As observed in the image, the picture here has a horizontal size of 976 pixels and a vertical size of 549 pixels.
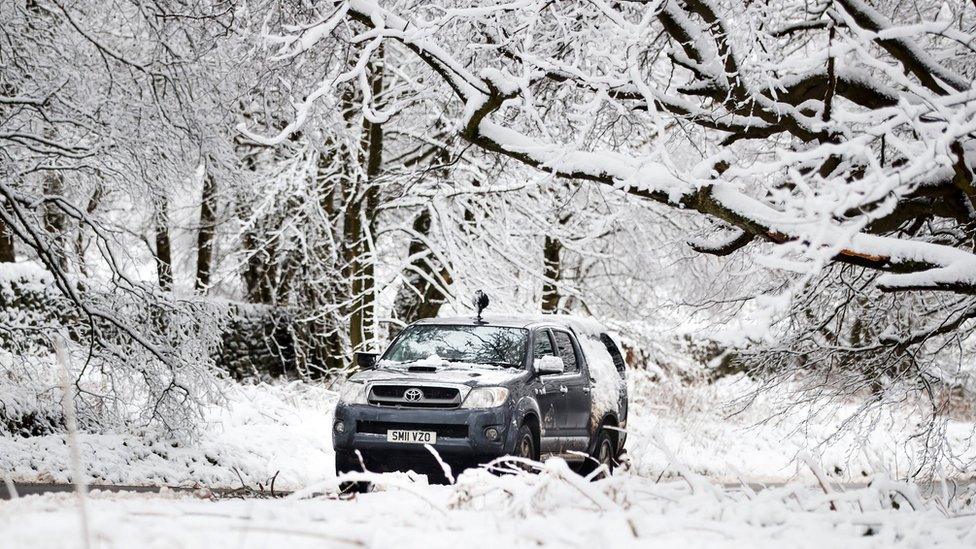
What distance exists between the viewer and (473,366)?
9.80 meters

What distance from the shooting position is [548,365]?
388 inches

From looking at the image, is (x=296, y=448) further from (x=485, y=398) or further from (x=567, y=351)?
(x=485, y=398)

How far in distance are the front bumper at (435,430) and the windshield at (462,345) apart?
88cm

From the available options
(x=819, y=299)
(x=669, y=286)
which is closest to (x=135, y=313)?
(x=819, y=299)

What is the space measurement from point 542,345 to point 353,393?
7.08ft

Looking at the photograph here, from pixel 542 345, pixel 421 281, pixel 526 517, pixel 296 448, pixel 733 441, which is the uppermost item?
pixel 421 281

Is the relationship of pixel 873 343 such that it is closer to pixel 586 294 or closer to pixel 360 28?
pixel 360 28

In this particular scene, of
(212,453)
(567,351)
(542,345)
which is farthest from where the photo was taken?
(212,453)

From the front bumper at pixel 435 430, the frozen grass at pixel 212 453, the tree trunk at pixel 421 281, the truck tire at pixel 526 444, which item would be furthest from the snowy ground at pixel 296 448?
the tree trunk at pixel 421 281

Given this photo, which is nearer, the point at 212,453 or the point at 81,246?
the point at 81,246

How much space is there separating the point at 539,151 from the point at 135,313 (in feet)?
20.0

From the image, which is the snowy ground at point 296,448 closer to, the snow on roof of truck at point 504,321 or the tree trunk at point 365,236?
the tree trunk at point 365,236

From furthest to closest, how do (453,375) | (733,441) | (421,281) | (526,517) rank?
(421,281), (733,441), (453,375), (526,517)

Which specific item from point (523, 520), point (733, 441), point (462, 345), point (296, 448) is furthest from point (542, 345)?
point (733, 441)
